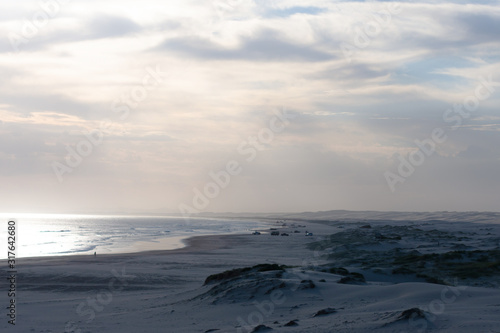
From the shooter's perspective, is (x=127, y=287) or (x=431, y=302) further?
(x=127, y=287)

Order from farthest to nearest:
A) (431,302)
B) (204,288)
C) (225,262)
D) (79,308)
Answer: (225,262)
(204,288)
(79,308)
(431,302)

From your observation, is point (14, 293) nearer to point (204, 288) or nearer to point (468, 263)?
point (204, 288)

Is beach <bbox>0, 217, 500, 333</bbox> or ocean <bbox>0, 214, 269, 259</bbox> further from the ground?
beach <bbox>0, 217, 500, 333</bbox>

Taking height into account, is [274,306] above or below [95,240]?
above

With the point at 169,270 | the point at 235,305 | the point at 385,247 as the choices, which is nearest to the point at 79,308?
the point at 235,305

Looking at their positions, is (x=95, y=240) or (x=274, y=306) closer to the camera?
(x=274, y=306)

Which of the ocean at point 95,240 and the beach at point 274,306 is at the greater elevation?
the beach at point 274,306

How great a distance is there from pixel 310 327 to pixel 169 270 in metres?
21.1

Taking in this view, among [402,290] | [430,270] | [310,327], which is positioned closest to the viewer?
[310,327]

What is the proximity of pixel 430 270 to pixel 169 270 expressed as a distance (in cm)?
1640

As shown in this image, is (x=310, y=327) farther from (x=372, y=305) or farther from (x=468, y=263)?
(x=468, y=263)

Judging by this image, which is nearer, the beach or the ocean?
the beach

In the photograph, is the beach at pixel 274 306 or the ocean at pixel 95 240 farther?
the ocean at pixel 95 240

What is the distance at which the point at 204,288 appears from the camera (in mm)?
18656
